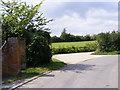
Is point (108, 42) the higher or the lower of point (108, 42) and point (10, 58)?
the higher

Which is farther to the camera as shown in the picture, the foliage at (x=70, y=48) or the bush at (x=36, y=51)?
the foliage at (x=70, y=48)

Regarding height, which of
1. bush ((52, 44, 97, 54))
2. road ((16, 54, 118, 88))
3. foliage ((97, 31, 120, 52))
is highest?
foliage ((97, 31, 120, 52))

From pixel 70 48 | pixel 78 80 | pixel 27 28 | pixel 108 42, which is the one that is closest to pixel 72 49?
pixel 70 48

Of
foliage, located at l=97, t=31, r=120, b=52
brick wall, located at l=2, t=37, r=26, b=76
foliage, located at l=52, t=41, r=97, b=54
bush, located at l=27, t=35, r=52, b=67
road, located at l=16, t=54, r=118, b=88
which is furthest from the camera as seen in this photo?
foliage, located at l=52, t=41, r=97, b=54

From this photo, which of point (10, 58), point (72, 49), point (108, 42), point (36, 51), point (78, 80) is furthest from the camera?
point (72, 49)

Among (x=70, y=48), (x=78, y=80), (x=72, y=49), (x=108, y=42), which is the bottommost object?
(x=78, y=80)

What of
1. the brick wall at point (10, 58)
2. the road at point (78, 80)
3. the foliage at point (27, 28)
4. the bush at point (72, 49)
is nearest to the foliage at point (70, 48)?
the bush at point (72, 49)

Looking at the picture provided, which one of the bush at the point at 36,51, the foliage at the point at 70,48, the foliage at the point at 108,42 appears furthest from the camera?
the foliage at the point at 70,48

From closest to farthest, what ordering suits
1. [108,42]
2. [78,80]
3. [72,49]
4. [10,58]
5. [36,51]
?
[78,80], [10,58], [36,51], [108,42], [72,49]

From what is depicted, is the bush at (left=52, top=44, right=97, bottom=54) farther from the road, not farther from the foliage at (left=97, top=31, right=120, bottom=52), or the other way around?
the road

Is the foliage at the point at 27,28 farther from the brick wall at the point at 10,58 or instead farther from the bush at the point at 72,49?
the bush at the point at 72,49

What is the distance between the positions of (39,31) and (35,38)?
87.4 inches

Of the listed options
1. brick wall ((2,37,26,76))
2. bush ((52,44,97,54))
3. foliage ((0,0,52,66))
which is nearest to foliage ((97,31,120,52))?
bush ((52,44,97,54))

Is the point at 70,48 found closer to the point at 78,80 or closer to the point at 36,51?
the point at 36,51
